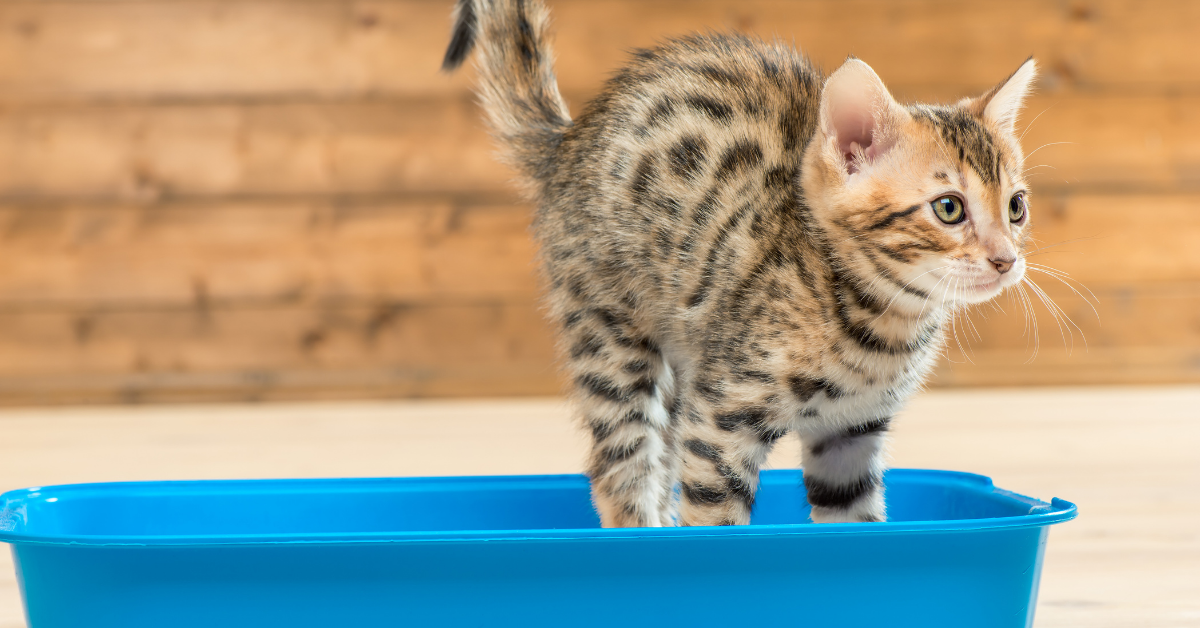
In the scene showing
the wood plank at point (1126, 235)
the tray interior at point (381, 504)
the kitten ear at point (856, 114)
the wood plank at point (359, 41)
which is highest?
the wood plank at point (359, 41)

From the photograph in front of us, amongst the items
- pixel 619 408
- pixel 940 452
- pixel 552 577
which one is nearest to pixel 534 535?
pixel 552 577

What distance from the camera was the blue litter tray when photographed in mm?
812

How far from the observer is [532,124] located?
124 cm

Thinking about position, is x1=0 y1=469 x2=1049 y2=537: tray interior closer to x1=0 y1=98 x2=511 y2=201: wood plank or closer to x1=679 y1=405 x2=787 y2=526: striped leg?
x1=679 y1=405 x2=787 y2=526: striped leg

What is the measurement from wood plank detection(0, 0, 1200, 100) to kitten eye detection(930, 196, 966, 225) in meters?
1.82

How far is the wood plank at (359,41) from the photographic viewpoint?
8.62ft

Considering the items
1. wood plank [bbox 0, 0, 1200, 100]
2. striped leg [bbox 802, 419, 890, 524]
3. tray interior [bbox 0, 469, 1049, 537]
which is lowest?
tray interior [bbox 0, 469, 1049, 537]

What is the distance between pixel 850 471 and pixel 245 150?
6.61 feet

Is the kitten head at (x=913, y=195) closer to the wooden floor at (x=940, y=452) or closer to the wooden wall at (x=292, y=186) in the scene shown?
the wooden floor at (x=940, y=452)

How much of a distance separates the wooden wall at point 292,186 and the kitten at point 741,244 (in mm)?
1453

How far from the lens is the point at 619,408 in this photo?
1.12 m

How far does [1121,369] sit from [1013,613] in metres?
2.23

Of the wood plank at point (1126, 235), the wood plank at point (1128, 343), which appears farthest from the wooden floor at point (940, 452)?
the wood plank at point (1126, 235)

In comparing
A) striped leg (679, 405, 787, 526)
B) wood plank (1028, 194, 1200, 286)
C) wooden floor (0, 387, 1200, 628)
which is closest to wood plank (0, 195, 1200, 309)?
wood plank (1028, 194, 1200, 286)
